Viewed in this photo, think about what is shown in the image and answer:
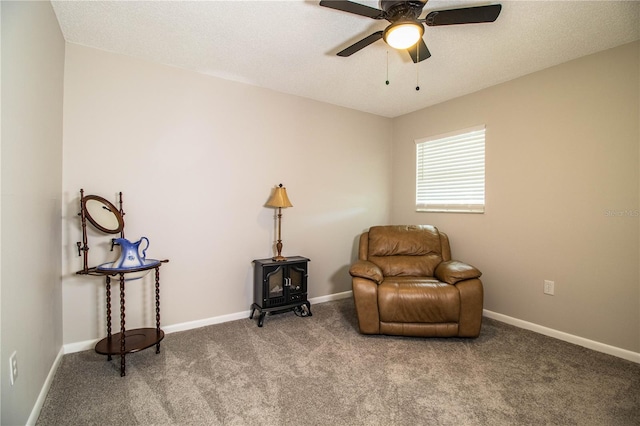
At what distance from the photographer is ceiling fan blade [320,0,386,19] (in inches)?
64.9

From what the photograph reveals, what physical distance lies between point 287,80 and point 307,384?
8.94ft

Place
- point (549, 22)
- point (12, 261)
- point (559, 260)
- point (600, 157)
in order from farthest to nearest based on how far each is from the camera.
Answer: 1. point (559, 260)
2. point (600, 157)
3. point (549, 22)
4. point (12, 261)

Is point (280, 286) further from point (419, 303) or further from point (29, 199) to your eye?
point (29, 199)

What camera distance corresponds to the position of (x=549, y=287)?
283 cm

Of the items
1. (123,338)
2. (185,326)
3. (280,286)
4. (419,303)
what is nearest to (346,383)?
(419,303)

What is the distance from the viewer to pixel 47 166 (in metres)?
1.97

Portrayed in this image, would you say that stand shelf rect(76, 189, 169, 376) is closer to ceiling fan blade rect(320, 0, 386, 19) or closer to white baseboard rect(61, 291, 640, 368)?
white baseboard rect(61, 291, 640, 368)

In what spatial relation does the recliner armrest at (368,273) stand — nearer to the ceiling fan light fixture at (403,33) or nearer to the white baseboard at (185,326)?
the white baseboard at (185,326)

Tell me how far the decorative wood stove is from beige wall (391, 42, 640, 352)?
75.9 inches

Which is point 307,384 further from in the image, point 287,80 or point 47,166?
point 287,80

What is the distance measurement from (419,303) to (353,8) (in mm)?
2216

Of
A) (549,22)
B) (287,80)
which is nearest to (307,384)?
(287,80)

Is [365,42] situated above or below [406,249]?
above

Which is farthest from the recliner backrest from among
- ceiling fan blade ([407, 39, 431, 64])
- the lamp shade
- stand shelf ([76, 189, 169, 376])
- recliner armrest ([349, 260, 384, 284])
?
stand shelf ([76, 189, 169, 376])
